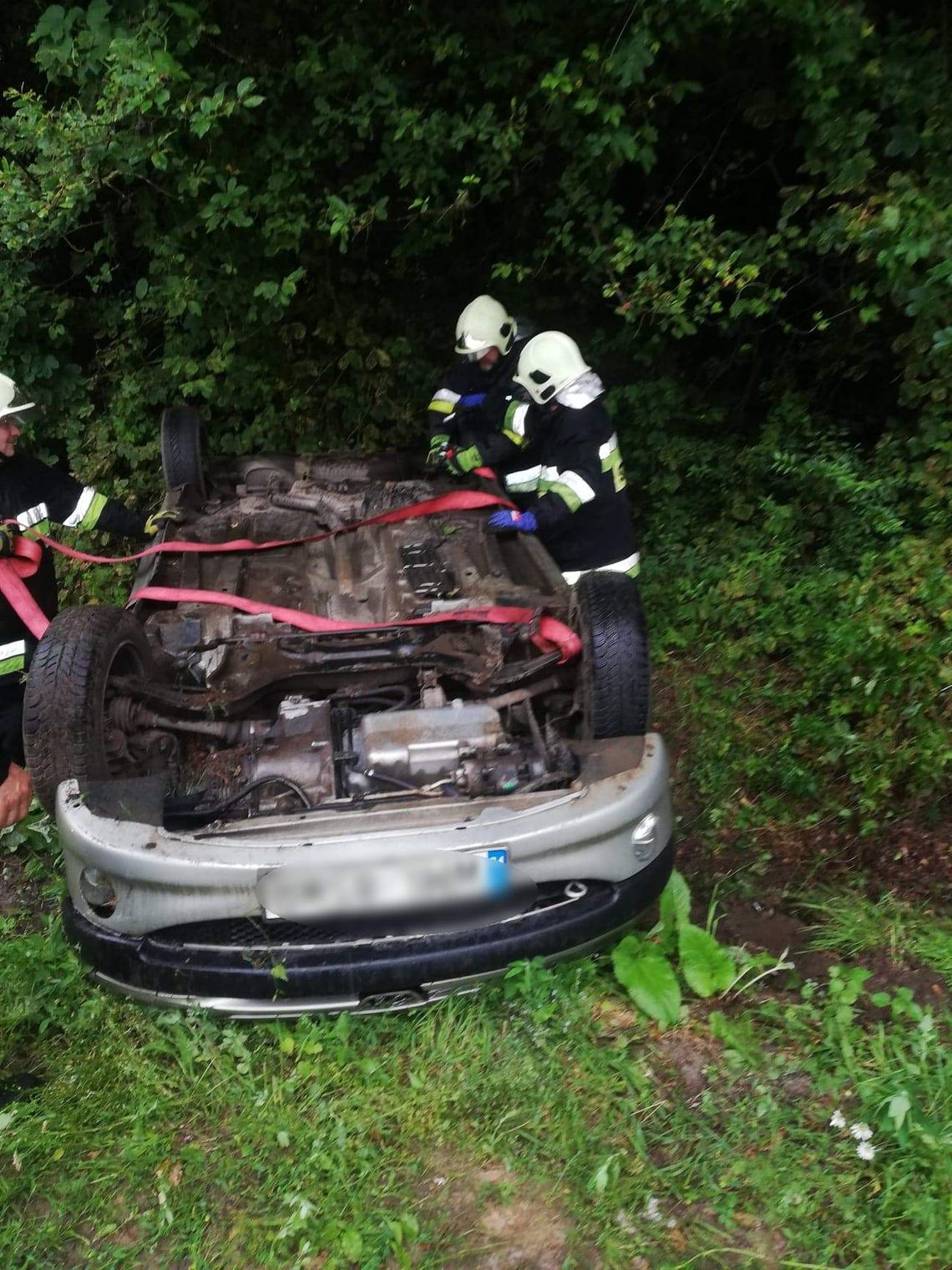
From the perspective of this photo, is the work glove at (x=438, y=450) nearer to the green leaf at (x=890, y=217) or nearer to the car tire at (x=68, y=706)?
the green leaf at (x=890, y=217)

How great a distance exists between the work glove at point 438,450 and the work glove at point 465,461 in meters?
0.21

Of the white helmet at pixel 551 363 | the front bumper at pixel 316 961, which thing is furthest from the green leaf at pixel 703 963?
the white helmet at pixel 551 363

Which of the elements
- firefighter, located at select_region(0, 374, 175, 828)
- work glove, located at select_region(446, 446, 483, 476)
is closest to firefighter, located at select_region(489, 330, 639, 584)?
work glove, located at select_region(446, 446, 483, 476)

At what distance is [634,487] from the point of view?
19.7 ft

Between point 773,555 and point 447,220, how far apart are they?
271cm

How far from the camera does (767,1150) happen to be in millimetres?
2281

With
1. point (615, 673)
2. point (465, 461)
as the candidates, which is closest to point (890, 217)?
point (465, 461)

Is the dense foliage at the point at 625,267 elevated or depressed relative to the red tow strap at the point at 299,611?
elevated

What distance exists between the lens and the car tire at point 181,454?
4.89m

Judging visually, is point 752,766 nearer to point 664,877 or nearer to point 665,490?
point 664,877

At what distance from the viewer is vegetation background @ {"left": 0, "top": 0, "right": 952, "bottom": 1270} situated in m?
2.24

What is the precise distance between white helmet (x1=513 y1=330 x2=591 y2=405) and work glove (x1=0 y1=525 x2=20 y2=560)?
90.9 inches

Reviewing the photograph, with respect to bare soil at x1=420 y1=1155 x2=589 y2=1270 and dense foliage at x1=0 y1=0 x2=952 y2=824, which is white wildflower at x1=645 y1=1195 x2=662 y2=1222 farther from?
dense foliage at x1=0 y1=0 x2=952 y2=824

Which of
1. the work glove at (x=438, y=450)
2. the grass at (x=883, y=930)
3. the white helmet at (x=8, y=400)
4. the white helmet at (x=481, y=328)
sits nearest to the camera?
the grass at (x=883, y=930)
